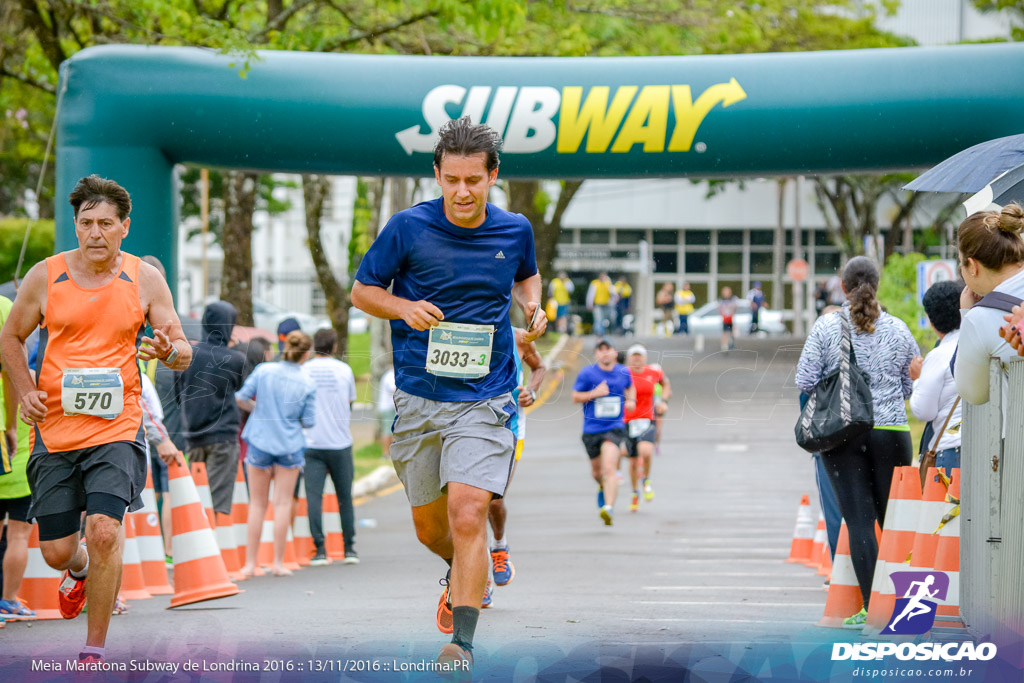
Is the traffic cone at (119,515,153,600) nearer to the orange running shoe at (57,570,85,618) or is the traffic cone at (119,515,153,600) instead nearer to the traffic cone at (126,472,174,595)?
the traffic cone at (126,472,174,595)

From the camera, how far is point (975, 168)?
666cm

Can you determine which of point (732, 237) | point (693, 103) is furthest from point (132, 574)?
point (732, 237)

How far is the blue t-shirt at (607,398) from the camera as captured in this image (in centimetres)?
1372

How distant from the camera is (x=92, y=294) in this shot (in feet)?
18.3

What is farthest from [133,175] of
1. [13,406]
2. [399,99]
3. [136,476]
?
[136,476]

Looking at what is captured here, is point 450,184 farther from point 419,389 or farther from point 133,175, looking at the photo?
point 133,175

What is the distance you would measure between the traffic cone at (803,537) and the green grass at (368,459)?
26.7 feet

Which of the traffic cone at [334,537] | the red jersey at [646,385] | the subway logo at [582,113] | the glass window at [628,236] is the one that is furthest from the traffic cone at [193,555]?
the glass window at [628,236]

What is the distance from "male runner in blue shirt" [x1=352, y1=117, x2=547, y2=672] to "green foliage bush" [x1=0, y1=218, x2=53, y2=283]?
17.8 metres

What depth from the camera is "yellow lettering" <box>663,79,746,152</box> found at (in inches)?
348

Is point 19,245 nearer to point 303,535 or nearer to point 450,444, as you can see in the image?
point 303,535

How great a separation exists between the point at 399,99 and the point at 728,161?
2170 mm

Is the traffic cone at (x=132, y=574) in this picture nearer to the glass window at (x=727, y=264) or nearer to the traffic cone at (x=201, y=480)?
the traffic cone at (x=201, y=480)

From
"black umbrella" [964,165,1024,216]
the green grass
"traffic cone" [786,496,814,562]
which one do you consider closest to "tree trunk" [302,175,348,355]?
the green grass
